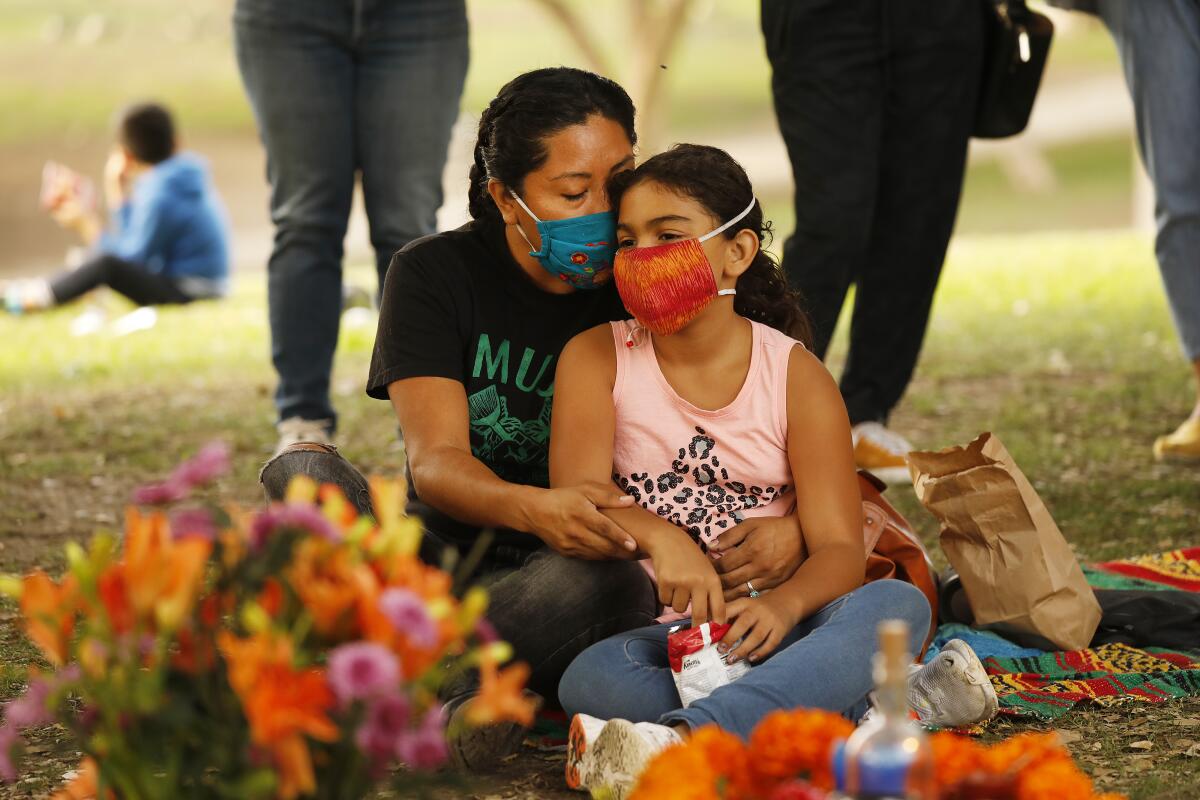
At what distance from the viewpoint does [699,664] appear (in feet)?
8.44

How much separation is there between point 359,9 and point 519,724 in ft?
8.33

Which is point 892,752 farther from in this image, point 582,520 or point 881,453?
point 881,453

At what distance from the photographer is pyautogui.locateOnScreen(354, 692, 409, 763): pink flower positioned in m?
1.60

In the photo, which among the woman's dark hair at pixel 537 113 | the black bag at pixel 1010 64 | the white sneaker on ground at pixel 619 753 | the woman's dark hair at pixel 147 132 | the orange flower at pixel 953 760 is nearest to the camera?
the orange flower at pixel 953 760

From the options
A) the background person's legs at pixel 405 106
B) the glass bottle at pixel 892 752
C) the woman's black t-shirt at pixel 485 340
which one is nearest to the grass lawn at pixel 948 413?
the woman's black t-shirt at pixel 485 340

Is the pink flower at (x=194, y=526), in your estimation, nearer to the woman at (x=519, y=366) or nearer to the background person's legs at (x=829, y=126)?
the woman at (x=519, y=366)

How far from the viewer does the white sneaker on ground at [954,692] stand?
2723 millimetres

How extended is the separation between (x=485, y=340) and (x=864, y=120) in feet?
5.49

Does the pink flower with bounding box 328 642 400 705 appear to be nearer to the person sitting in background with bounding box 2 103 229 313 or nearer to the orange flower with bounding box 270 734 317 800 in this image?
the orange flower with bounding box 270 734 317 800

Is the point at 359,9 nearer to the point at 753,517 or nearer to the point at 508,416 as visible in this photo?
the point at 508,416

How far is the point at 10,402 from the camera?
646 centimetres

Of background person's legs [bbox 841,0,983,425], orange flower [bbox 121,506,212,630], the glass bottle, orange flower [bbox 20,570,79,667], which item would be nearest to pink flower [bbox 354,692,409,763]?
orange flower [bbox 121,506,212,630]

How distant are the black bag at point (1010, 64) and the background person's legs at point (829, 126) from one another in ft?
1.31

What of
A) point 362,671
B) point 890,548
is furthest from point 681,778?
point 890,548
